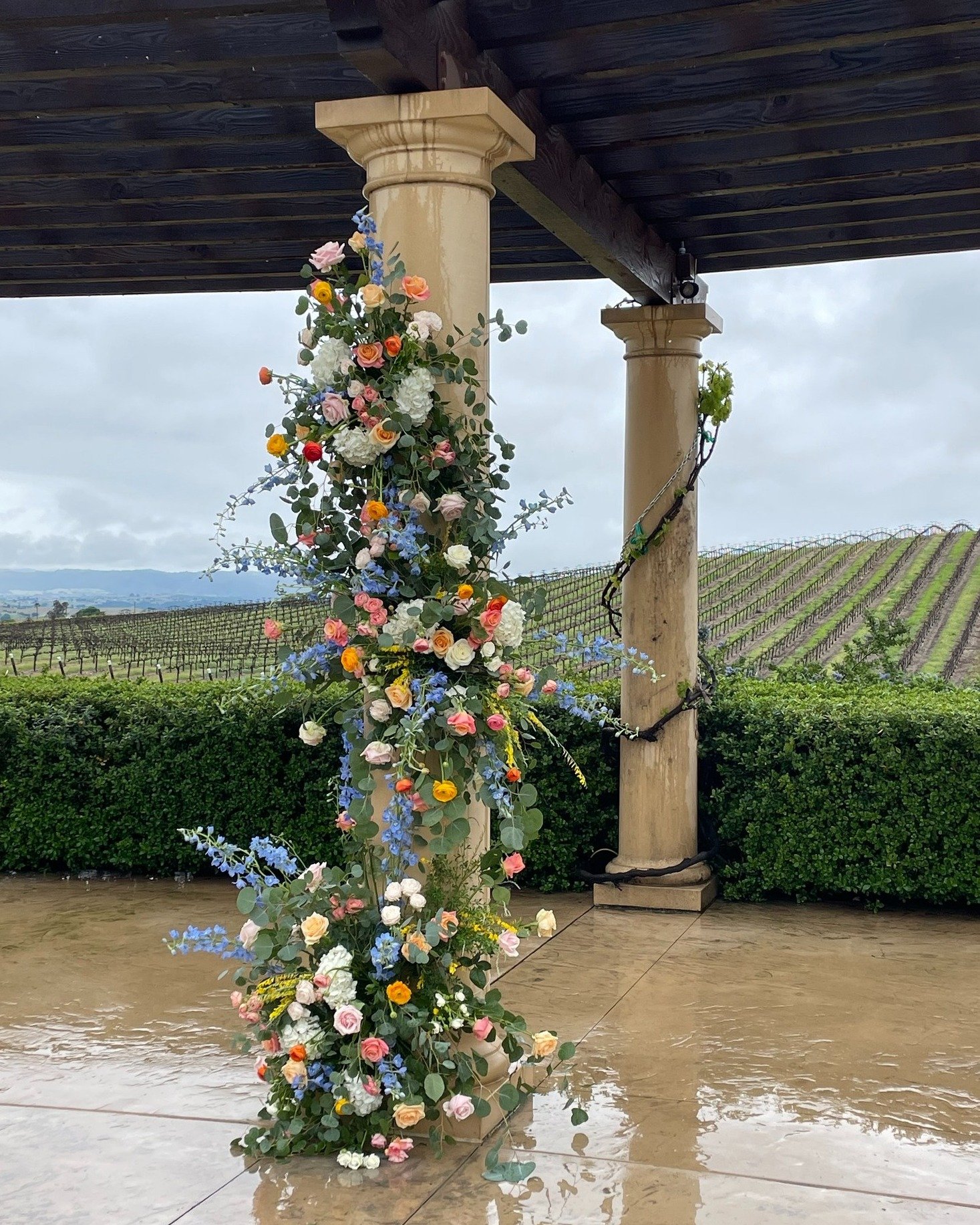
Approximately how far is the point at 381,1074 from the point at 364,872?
0.54 meters

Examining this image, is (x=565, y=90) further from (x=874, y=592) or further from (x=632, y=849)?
(x=874, y=592)

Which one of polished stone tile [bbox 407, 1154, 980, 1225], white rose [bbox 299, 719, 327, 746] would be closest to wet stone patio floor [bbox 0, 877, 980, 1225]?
polished stone tile [bbox 407, 1154, 980, 1225]

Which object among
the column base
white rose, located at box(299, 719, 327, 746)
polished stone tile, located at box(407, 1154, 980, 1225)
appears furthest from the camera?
the column base

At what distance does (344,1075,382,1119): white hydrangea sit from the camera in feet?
10.8

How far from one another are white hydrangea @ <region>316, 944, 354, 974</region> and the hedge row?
8.86 ft

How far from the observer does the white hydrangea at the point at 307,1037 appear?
3.38 metres

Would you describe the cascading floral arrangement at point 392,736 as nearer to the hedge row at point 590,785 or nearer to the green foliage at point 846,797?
the hedge row at point 590,785

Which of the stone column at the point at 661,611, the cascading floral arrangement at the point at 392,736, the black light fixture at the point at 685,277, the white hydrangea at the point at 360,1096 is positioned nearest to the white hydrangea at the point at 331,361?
the cascading floral arrangement at the point at 392,736

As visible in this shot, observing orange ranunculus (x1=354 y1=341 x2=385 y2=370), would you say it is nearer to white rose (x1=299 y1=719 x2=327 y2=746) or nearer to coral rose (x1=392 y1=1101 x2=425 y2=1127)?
white rose (x1=299 y1=719 x2=327 y2=746)

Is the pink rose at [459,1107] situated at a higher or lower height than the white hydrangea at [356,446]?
lower

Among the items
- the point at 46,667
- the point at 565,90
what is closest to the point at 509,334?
the point at 565,90

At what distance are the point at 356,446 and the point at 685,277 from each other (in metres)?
3.46

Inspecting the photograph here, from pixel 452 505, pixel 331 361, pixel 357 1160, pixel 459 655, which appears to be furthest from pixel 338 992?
pixel 331 361

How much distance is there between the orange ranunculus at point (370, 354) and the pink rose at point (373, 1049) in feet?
5.86
